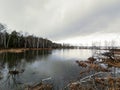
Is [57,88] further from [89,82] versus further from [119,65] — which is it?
[119,65]

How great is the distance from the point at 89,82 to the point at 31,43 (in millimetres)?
86906

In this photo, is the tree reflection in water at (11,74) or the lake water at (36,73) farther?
the lake water at (36,73)

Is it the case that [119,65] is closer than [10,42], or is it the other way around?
[119,65]

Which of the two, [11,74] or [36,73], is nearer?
[11,74]

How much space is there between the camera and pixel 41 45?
105812mm

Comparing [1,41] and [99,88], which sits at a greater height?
[1,41]


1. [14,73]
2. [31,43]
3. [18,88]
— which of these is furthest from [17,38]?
[18,88]

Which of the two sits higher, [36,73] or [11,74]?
[11,74]

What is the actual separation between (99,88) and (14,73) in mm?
10492

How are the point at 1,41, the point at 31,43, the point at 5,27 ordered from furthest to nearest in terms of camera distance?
the point at 31,43, the point at 5,27, the point at 1,41

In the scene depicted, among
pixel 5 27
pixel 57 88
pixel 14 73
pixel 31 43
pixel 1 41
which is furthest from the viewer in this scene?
pixel 31 43

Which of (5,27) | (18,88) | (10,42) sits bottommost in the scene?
(18,88)

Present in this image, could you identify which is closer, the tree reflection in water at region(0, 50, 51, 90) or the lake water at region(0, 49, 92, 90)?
the tree reflection in water at region(0, 50, 51, 90)

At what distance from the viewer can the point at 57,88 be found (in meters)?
10.5
